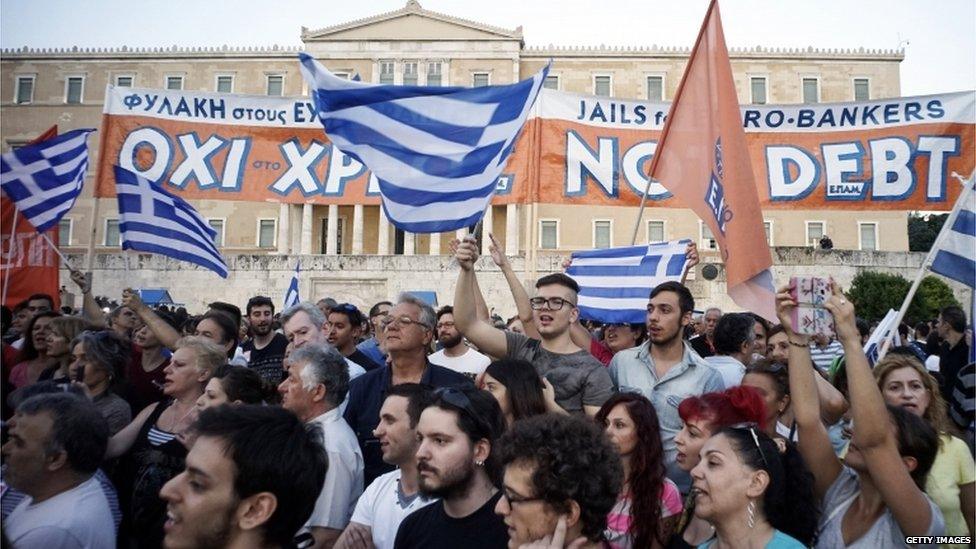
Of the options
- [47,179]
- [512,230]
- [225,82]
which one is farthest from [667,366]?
[225,82]

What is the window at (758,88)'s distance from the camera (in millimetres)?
44156

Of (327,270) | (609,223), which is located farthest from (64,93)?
(609,223)

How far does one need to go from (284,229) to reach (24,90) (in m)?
17.0

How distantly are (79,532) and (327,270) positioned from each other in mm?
27253

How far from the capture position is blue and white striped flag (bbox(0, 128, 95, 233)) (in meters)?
6.27

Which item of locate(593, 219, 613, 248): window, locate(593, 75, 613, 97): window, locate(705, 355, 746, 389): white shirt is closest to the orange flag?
locate(705, 355, 746, 389): white shirt

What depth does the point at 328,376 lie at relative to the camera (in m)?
3.50

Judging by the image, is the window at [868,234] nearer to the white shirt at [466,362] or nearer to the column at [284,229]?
the column at [284,229]

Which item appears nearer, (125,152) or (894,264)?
(125,152)

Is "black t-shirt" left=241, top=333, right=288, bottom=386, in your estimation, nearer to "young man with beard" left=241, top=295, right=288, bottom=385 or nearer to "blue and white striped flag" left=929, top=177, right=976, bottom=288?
"young man with beard" left=241, top=295, right=288, bottom=385

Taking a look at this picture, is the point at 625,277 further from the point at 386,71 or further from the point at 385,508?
the point at 386,71

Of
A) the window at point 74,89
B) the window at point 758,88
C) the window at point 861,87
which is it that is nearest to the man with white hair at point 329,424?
the window at point 758,88

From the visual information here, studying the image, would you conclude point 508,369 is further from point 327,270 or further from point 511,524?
point 327,270

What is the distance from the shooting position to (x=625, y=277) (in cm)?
649
